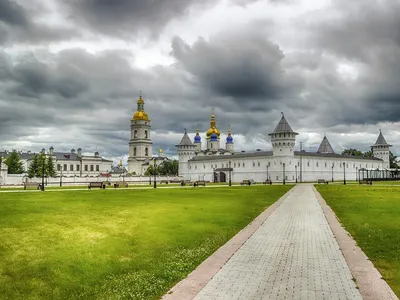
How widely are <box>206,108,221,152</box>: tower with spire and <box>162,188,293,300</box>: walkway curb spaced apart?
128292mm

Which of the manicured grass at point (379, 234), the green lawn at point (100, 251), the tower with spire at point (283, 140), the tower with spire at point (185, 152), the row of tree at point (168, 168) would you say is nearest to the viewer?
the green lawn at point (100, 251)

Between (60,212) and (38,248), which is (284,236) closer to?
(38,248)

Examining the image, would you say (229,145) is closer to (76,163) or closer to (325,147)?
(325,147)

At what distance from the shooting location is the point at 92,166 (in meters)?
146

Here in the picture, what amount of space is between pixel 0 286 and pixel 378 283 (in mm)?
7968

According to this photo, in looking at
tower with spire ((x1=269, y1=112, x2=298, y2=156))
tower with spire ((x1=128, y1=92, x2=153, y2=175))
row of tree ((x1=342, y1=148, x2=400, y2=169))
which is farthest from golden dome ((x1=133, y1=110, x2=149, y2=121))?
row of tree ((x1=342, y1=148, x2=400, y2=169))

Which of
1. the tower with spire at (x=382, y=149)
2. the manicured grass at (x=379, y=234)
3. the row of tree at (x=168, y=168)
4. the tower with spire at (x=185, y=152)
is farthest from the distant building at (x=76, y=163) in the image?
the manicured grass at (x=379, y=234)

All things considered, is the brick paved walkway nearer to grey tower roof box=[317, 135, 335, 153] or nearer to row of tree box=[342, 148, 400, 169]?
grey tower roof box=[317, 135, 335, 153]

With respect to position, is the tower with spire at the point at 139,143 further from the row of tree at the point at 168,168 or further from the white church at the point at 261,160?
the row of tree at the point at 168,168

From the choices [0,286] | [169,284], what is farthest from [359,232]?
[0,286]

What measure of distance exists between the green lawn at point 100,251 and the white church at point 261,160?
225 feet

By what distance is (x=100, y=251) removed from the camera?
35.8 ft

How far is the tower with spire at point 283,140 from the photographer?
10038 cm

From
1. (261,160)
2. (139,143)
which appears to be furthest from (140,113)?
(261,160)
